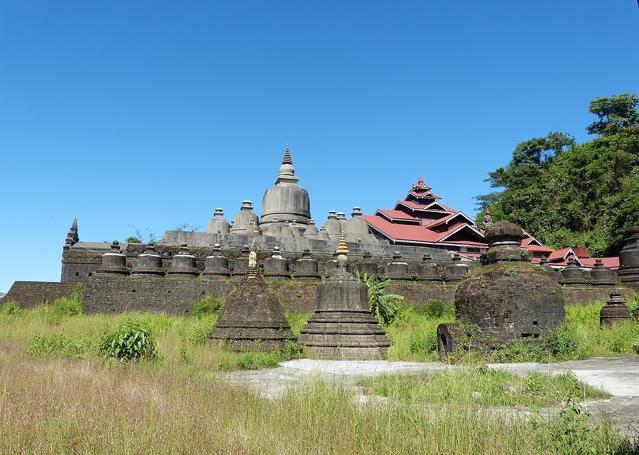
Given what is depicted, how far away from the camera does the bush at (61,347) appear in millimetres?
9750

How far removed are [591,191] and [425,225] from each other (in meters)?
13.1

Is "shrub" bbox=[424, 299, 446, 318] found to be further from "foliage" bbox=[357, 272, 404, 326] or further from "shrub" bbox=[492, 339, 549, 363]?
"shrub" bbox=[492, 339, 549, 363]

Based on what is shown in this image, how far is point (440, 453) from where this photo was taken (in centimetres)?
381

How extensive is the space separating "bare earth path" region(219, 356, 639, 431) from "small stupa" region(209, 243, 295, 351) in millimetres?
892

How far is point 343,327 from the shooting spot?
14.0 metres

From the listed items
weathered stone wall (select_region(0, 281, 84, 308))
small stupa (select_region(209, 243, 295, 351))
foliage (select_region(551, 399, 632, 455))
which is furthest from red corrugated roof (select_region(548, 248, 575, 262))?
foliage (select_region(551, 399, 632, 455))

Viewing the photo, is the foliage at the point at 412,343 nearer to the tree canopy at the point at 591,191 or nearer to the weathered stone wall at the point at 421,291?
the weathered stone wall at the point at 421,291

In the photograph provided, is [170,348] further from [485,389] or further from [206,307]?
[206,307]

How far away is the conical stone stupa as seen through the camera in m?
13.7

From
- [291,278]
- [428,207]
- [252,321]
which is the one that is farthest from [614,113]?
[252,321]

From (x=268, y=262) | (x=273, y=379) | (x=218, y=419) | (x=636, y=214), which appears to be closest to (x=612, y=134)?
(x=636, y=214)

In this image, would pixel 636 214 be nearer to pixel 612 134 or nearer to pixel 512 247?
pixel 612 134

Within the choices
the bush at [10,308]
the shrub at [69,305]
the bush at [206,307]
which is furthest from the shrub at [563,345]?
the bush at [10,308]

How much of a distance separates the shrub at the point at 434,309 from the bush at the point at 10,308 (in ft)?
54.2
